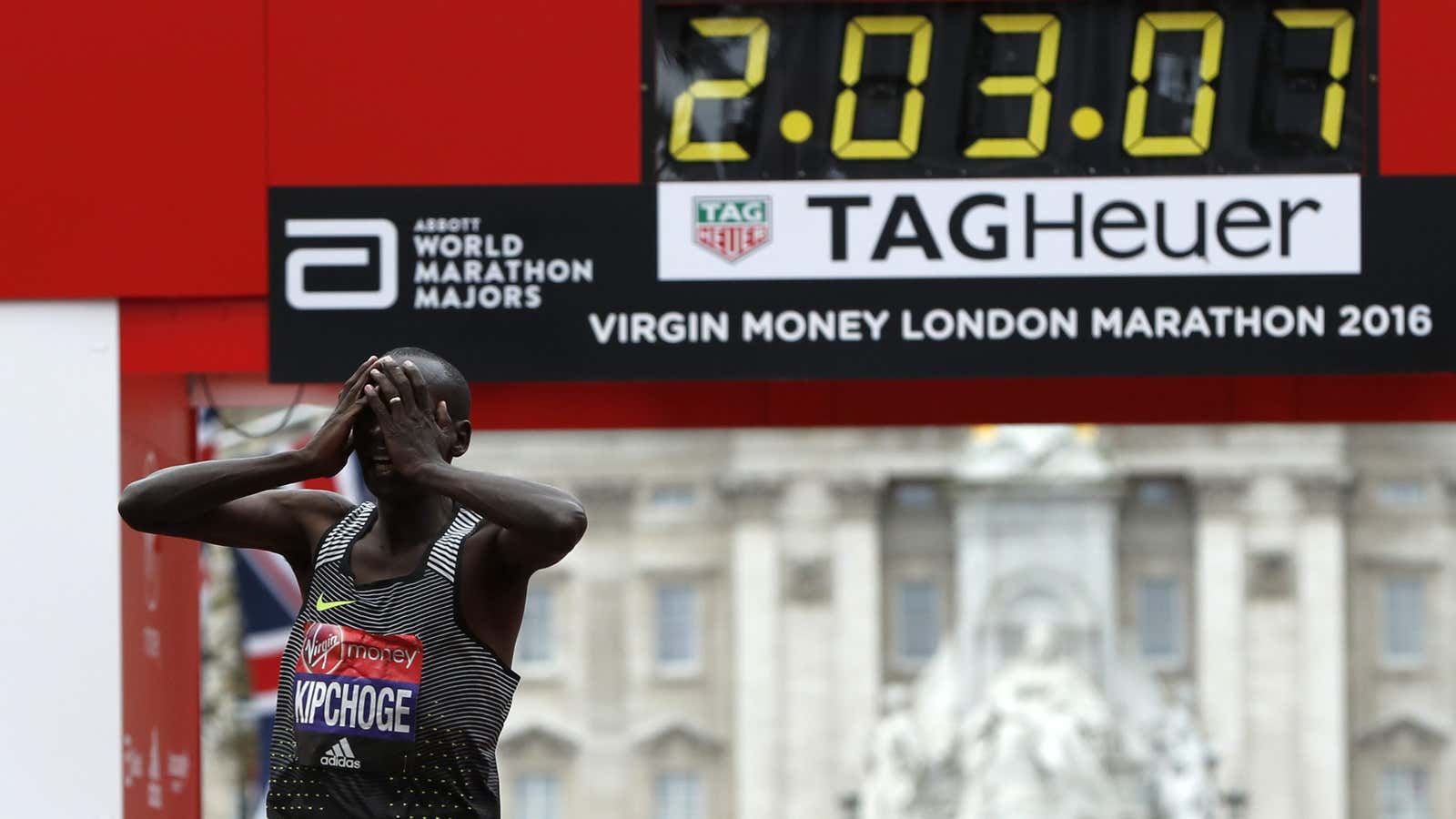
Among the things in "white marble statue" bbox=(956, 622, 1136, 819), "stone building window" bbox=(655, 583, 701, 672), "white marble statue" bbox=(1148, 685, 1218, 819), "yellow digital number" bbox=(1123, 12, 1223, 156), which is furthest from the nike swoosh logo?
"stone building window" bbox=(655, 583, 701, 672)

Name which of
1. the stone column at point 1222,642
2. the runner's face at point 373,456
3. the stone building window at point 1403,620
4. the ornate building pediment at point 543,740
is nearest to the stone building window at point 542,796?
the ornate building pediment at point 543,740

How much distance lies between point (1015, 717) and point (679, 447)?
1590 cm

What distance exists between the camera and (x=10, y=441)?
912 cm

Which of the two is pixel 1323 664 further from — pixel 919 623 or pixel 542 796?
pixel 542 796

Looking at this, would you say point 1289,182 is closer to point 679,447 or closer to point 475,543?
point 475,543

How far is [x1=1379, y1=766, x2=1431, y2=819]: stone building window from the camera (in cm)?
5756

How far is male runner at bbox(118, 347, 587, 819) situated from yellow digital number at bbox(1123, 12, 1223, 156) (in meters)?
4.58

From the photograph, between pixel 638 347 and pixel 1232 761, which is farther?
pixel 1232 761

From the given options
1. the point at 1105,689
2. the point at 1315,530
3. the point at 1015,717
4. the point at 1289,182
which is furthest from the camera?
the point at 1315,530

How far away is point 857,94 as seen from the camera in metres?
9.12

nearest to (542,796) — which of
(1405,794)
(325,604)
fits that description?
(1405,794)

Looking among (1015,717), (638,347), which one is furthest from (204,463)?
(1015,717)

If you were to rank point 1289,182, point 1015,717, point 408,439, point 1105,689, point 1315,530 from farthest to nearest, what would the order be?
point 1315,530 < point 1105,689 < point 1015,717 < point 1289,182 < point 408,439

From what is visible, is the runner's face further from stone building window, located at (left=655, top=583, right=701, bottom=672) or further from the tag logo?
stone building window, located at (left=655, top=583, right=701, bottom=672)
